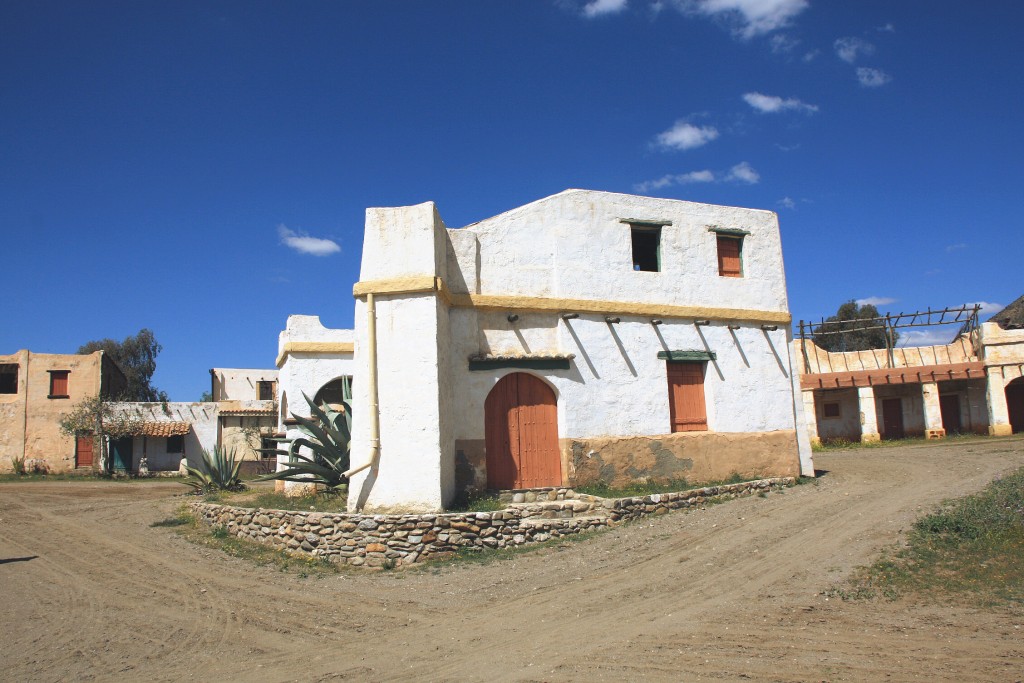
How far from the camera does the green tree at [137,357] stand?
1901 inches

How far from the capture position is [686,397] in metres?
13.3

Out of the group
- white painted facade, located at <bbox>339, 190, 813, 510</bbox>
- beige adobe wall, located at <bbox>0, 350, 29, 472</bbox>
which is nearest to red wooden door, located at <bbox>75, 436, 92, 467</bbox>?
beige adobe wall, located at <bbox>0, 350, 29, 472</bbox>

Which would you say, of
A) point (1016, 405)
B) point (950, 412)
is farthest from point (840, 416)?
point (1016, 405)

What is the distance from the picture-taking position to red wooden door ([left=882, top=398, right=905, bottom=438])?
26.4m

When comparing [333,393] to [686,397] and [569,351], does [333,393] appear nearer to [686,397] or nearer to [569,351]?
[569,351]

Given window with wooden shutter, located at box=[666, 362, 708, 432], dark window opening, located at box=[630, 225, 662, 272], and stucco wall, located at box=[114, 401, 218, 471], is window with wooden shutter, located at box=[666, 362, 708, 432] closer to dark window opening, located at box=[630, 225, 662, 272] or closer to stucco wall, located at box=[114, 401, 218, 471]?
dark window opening, located at box=[630, 225, 662, 272]

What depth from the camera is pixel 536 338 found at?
1223cm

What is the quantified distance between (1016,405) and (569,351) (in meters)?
22.8

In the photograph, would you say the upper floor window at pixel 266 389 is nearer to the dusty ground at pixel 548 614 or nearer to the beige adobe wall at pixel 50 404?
the beige adobe wall at pixel 50 404

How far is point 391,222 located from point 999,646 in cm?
925

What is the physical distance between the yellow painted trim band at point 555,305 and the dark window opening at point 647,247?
1.15 metres

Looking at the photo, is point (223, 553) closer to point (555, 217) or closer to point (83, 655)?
point (83, 655)

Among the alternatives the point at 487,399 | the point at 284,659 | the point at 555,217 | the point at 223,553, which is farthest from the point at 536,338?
the point at 284,659

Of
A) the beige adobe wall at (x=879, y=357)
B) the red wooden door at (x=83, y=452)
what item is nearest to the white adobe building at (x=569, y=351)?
the beige adobe wall at (x=879, y=357)
